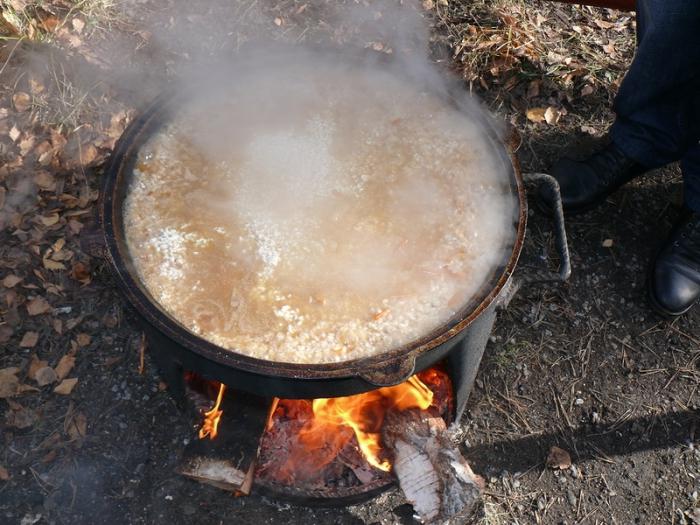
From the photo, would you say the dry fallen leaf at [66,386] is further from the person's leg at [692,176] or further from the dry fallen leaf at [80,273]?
the person's leg at [692,176]

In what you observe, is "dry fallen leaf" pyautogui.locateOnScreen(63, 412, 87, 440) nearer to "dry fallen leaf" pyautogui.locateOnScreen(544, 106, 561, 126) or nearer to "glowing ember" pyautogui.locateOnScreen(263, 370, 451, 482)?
"glowing ember" pyautogui.locateOnScreen(263, 370, 451, 482)

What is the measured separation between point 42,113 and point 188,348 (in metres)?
2.55

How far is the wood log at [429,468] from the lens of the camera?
248 centimetres

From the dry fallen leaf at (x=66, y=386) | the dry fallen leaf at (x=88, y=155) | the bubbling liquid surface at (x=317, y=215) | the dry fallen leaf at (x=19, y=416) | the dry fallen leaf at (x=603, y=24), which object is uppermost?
the bubbling liquid surface at (x=317, y=215)

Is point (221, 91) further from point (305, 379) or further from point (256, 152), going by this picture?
point (305, 379)

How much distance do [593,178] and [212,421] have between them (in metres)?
2.64

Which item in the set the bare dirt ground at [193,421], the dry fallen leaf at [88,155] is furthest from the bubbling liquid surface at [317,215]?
the dry fallen leaf at [88,155]

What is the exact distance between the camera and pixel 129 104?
391 centimetres

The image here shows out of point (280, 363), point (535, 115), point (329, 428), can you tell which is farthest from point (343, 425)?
point (535, 115)

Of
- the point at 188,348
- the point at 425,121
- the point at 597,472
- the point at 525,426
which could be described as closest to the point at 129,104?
the point at 425,121

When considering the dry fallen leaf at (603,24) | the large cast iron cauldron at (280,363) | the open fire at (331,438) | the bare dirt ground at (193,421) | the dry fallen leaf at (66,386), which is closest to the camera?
the large cast iron cauldron at (280,363)

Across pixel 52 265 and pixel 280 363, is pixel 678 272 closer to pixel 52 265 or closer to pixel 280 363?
pixel 280 363

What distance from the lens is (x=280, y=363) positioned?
76.6 inches

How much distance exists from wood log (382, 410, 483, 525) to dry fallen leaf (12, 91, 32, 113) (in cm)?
293
